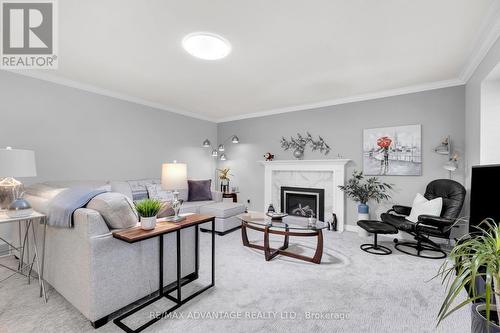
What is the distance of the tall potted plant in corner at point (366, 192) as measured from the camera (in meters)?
4.08

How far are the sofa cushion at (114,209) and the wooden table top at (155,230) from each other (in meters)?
0.08

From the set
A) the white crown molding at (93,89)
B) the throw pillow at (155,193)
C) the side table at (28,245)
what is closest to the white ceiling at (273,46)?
the white crown molding at (93,89)

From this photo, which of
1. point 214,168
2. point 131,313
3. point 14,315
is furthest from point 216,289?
point 214,168

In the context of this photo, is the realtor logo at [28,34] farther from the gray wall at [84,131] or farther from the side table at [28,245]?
the side table at [28,245]

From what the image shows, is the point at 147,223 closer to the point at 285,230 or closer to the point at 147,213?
the point at 147,213

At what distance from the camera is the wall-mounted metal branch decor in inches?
188

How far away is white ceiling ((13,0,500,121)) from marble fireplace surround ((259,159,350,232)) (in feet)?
4.68

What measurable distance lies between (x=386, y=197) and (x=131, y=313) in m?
4.07

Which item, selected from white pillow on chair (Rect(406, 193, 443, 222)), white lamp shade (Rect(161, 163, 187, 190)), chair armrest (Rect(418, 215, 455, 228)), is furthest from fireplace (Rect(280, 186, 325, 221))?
white lamp shade (Rect(161, 163, 187, 190))

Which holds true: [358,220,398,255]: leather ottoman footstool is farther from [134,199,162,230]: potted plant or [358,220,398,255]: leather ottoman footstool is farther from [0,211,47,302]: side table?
[0,211,47,302]: side table

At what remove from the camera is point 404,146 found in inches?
155

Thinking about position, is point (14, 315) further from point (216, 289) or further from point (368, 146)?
point (368, 146)

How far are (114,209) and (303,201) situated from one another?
3.91m

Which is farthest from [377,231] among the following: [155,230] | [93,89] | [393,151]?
[93,89]
